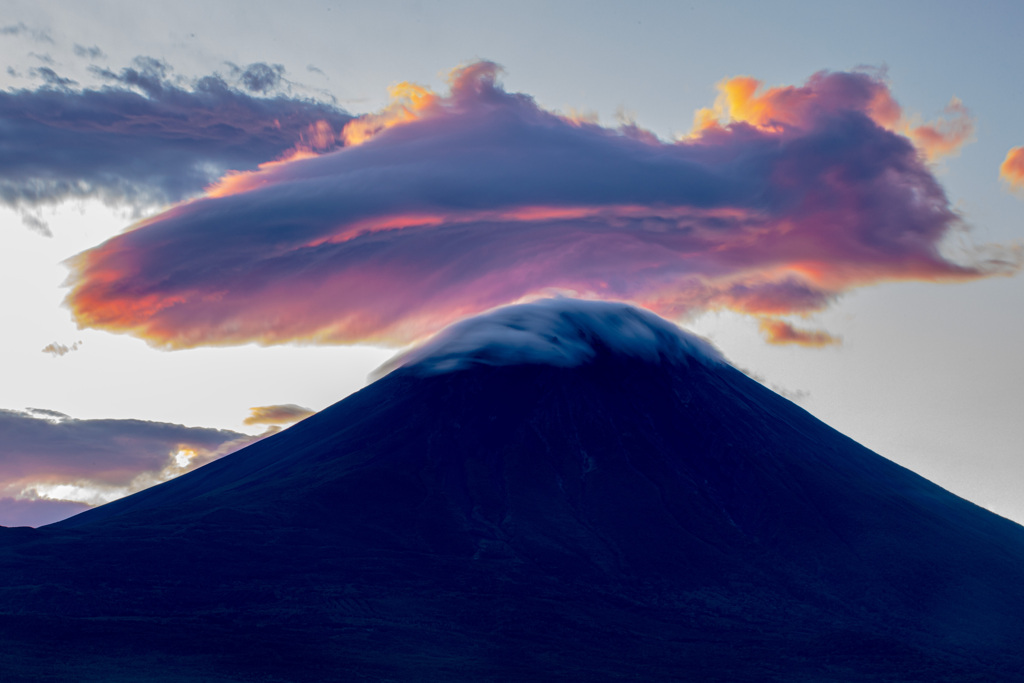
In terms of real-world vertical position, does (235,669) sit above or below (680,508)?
below

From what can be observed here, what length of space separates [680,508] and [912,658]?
4147cm

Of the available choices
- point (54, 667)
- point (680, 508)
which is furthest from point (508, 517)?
point (54, 667)

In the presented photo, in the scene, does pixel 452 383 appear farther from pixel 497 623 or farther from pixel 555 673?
pixel 555 673

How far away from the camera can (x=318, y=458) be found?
143 m

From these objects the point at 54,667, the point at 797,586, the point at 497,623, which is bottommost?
the point at 54,667

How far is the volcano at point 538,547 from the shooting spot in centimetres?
8881

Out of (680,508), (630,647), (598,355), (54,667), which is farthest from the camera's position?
(598,355)

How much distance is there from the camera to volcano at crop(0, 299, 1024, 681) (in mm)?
88812

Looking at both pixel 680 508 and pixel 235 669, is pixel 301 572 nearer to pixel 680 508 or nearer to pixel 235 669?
pixel 235 669

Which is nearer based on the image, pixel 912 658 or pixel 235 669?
pixel 235 669

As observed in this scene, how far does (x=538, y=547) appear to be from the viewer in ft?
395

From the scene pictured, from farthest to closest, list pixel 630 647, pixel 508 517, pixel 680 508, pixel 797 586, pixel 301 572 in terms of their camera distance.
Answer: pixel 680 508, pixel 508 517, pixel 797 586, pixel 301 572, pixel 630 647

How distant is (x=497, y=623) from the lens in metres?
99.1

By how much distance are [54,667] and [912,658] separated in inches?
3119
